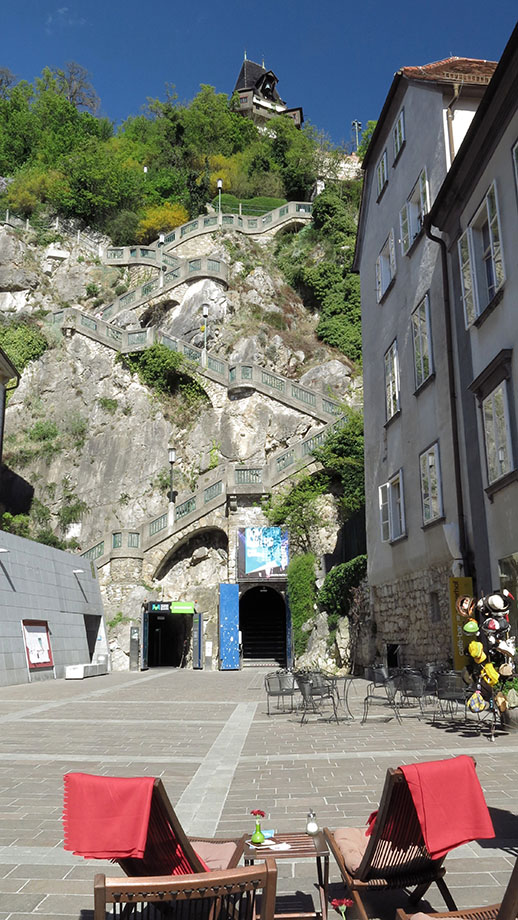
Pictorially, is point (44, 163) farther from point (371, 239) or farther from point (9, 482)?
point (371, 239)

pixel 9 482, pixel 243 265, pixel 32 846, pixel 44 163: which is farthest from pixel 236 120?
pixel 32 846

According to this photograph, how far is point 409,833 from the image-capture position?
3516 millimetres

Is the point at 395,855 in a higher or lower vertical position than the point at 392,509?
lower

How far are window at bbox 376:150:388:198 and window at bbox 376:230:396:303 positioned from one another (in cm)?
182

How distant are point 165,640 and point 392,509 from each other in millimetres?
18852

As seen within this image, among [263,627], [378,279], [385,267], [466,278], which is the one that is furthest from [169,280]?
[466,278]

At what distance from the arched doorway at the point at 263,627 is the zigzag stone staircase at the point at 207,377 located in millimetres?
4197

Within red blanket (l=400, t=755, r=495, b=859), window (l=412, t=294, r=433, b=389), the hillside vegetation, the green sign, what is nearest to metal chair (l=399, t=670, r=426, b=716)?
window (l=412, t=294, r=433, b=389)

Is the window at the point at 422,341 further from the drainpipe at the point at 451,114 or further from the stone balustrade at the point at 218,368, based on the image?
the stone balustrade at the point at 218,368

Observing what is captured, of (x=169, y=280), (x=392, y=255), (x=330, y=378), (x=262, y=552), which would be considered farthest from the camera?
(x=169, y=280)

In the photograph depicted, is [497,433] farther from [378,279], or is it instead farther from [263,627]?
[263,627]

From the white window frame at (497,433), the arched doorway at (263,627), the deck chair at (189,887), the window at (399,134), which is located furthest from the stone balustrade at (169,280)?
the deck chair at (189,887)

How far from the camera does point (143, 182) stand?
5847 centimetres

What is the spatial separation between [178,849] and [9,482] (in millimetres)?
38123
